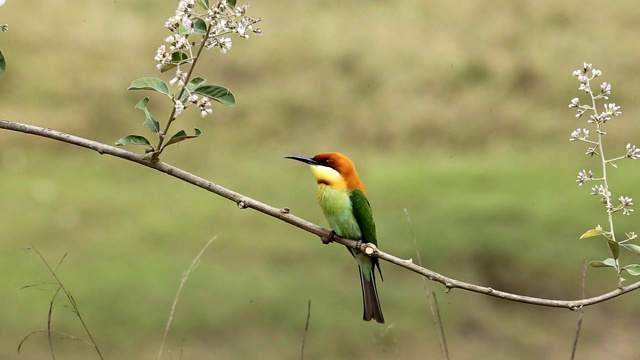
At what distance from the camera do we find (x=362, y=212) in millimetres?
2232

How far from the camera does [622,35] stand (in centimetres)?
650

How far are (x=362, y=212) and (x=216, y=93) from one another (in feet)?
3.08

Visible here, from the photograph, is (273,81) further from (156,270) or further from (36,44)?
(156,270)

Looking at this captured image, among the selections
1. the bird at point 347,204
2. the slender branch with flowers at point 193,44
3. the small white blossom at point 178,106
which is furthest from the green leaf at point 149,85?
the bird at point 347,204

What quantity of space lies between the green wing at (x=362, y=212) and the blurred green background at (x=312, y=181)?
4.48ft

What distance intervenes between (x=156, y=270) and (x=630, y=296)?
2.11m

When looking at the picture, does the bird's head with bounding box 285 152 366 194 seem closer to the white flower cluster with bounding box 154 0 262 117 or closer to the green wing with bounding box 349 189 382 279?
the green wing with bounding box 349 189 382 279

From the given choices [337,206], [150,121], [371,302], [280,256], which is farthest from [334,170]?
[280,256]

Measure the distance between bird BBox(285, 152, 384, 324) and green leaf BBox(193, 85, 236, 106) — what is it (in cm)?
77

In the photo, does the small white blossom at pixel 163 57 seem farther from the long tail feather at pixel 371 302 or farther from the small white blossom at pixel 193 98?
the long tail feather at pixel 371 302

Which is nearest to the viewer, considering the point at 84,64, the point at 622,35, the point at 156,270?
the point at 156,270

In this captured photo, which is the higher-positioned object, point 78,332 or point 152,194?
point 152,194

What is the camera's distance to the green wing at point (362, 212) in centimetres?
222

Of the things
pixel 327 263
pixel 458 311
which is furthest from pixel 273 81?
pixel 458 311
